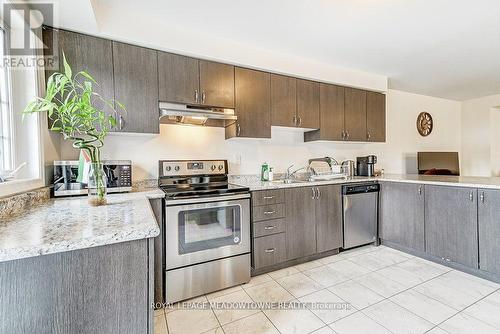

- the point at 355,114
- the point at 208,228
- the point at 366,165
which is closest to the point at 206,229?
the point at 208,228

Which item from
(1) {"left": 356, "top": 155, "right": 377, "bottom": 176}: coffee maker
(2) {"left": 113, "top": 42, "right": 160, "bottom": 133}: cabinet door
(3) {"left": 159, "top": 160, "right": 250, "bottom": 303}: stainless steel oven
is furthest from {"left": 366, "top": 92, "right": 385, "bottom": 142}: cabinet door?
(2) {"left": 113, "top": 42, "right": 160, "bottom": 133}: cabinet door

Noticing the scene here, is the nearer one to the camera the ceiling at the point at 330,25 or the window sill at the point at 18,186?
the window sill at the point at 18,186

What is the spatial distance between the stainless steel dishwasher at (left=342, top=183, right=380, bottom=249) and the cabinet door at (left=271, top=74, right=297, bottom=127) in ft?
3.53

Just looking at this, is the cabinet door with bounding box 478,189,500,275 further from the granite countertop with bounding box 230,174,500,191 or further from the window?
the window

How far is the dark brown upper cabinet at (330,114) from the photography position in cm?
306

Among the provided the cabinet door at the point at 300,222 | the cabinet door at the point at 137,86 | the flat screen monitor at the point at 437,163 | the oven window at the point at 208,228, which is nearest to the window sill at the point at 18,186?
the cabinet door at the point at 137,86

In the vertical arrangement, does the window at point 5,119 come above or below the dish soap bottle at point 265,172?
above

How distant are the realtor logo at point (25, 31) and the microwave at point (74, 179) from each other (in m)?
0.74

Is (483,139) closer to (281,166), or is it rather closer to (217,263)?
(281,166)

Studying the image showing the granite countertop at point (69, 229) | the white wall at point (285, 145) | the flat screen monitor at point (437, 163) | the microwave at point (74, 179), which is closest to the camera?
the granite countertop at point (69, 229)

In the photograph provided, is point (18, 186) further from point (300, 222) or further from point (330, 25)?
point (330, 25)

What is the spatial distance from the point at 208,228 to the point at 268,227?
2.09ft

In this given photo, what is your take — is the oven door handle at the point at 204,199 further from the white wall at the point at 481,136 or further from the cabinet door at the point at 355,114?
the white wall at the point at 481,136

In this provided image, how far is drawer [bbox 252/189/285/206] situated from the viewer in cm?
232
